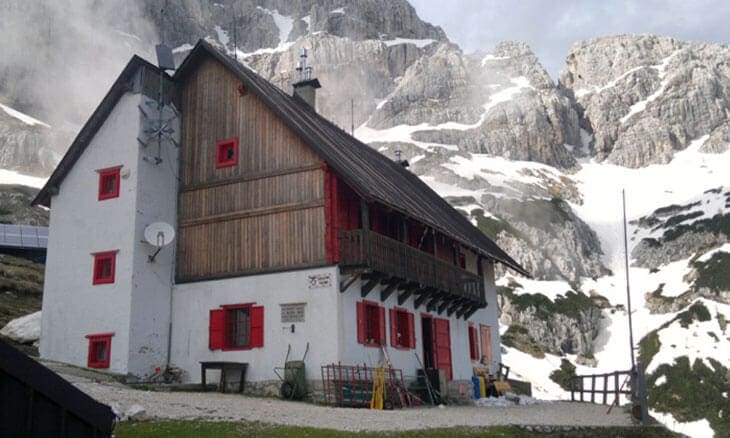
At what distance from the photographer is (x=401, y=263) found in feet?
80.5

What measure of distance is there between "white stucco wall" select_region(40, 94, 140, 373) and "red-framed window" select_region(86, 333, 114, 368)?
0.17 metres

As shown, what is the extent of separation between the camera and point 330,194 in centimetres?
2300

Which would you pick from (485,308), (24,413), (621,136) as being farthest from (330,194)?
(621,136)

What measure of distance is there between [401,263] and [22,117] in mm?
133019

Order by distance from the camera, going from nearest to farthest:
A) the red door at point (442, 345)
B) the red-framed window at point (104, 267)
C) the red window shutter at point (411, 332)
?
the red-framed window at point (104, 267), the red window shutter at point (411, 332), the red door at point (442, 345)

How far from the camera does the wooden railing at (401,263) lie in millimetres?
22391

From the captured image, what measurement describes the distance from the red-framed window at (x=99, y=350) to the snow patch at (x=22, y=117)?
405 feet

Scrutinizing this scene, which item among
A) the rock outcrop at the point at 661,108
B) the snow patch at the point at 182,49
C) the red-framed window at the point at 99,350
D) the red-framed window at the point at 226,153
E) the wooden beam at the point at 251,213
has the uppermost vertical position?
the snow patch at the point at 182,49

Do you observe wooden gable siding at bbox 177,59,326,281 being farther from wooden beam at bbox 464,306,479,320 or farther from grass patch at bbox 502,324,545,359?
grass patch at bbox 502,324,545,359

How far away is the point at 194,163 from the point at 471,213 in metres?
92.3

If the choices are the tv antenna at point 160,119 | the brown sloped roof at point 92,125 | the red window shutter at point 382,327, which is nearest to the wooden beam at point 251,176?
the tv antenna at point 160,119

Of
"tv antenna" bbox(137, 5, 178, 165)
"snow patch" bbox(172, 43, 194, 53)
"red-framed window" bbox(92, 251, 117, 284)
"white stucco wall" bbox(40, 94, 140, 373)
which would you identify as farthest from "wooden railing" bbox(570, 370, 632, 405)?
"snow patch" bbox(172, 43, 194, 53)

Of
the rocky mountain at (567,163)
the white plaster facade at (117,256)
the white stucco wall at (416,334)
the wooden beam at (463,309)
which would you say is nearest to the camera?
the white stucco wall at (416,334)

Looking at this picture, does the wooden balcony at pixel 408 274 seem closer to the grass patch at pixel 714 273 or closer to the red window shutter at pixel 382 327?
the red window shutter at pixel 382 327
